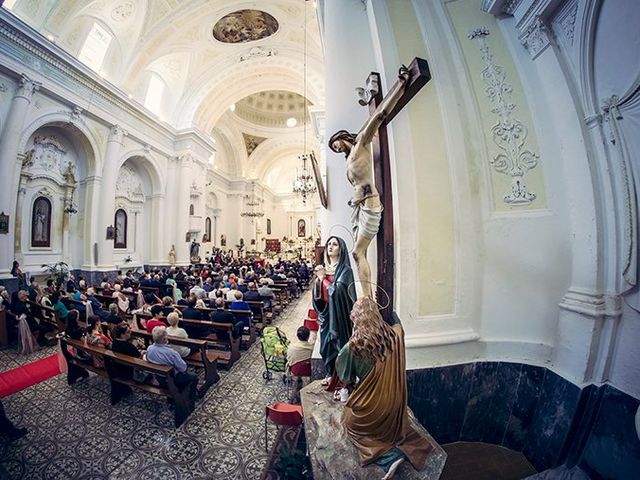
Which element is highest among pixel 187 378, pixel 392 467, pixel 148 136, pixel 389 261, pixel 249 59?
pixel 249 59

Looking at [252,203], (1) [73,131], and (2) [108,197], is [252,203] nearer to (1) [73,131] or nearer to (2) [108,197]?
(2) [108,197]

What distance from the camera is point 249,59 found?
45.1 feet

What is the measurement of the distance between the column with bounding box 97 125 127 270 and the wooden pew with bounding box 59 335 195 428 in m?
7.72

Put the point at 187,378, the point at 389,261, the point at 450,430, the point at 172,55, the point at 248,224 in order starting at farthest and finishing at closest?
1. the point at 248,224
2. the point at 172,55
3. the point at 187,378
4. the point at 450,430
5. the point at 389,261

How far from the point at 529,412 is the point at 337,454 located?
80.3 inches

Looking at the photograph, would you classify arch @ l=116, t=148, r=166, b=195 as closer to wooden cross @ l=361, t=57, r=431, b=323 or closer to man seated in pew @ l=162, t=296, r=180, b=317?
man seated in pew @ l=162, t=296, r=180, b=317

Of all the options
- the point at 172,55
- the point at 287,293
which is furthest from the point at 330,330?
the point at 172,55

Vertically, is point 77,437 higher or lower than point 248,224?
lower

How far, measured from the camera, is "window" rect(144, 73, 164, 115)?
1270cm

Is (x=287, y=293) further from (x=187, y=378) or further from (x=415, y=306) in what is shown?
(x=415, y=306)

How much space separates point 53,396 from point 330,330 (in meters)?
3.84

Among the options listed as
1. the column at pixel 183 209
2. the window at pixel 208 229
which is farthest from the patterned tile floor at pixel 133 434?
the window at pixel 208 229

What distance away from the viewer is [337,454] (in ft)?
5.56

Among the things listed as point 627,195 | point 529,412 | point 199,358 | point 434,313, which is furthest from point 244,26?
point 529,412
